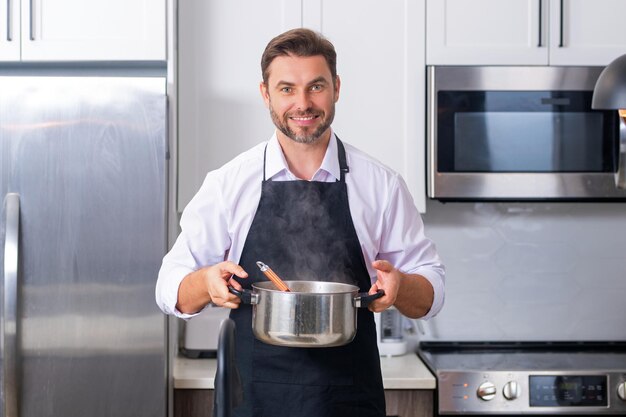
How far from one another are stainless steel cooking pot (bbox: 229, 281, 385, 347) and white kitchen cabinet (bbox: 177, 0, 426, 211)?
129 centimetres

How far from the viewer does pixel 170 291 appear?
1.80 metres

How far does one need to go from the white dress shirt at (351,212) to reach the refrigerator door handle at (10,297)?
755mm

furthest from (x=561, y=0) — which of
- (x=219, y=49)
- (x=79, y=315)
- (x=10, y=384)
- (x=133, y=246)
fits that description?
(x=10, y=384)

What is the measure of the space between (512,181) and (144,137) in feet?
4.00

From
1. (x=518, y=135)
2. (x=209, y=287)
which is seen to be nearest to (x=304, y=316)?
(x=209, y=287)

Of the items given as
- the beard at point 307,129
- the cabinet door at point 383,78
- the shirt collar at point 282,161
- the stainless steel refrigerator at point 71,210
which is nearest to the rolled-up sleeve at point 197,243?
the shirt collar at point 282,161

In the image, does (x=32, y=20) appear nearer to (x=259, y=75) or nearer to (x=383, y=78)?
(x=259, y=75)

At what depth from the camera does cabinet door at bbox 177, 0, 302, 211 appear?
9.01 ft

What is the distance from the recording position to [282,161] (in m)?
1.95

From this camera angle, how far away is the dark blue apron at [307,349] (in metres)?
A: 1.86

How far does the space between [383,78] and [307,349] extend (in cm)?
122

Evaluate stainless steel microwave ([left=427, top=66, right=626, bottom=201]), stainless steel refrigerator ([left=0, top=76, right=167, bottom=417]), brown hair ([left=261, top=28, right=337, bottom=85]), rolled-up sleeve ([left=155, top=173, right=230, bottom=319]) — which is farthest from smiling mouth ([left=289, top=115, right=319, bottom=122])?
stainless steel microwave ([left=427, top=66, right=626, bottom=201])

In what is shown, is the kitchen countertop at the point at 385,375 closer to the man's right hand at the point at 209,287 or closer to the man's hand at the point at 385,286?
the man's right hand at the point at 209,287

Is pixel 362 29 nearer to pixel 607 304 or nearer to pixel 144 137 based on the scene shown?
pixel 144 137
